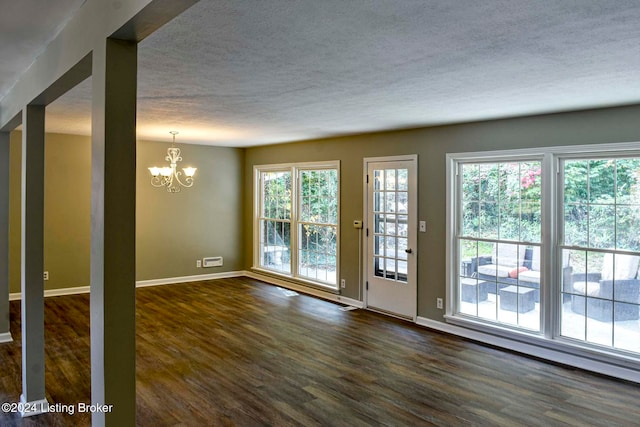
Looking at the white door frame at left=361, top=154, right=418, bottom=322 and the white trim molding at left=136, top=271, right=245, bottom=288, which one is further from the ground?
the white door frame at left=361, top=154, right=418, bottom=322

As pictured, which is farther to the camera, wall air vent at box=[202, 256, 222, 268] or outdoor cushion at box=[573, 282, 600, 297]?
wall air vent at box=[202, 256, 222, 268]

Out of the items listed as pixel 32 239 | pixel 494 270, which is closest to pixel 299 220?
pixel 494 270

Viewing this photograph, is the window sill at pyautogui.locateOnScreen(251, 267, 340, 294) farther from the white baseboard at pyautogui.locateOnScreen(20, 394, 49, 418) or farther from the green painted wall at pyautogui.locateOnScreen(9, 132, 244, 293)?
the white baseboard at pyautogui.locateOnScreen(20, 394, 49, 418)

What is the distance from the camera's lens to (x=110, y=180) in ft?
5.87

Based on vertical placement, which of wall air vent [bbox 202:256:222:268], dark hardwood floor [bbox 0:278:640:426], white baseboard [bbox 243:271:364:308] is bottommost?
dark hardwood floor [bbox 0:278:640:426]

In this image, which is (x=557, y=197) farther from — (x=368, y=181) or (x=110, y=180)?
(x=110, y=180)

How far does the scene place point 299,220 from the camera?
7520mm

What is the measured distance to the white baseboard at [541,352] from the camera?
157 inches

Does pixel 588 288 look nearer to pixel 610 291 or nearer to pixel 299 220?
pixel 610 291

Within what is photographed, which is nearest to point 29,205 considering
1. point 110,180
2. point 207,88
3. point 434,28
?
point 207,88

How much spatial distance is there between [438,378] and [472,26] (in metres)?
2.86

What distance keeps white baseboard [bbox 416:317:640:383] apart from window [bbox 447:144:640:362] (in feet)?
0.33

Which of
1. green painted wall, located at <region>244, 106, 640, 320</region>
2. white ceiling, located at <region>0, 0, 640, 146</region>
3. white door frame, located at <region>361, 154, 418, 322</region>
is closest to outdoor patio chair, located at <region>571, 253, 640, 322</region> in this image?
green painted wall, located at <region>244, 106, 640, 320</region>

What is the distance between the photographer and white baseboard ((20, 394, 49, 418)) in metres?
3.22
